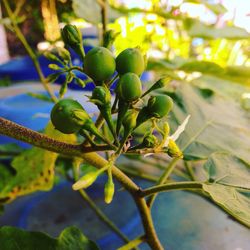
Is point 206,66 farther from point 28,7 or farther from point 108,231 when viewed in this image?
point 28,7

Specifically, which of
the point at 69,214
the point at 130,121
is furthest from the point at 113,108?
the point at 69,214

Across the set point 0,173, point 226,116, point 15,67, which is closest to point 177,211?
point 226,116

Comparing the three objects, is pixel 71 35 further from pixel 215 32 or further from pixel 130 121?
pixel 215 32

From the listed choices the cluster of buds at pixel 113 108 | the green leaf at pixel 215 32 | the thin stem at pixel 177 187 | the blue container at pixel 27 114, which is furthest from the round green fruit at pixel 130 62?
the green leaf at pixel 215 32

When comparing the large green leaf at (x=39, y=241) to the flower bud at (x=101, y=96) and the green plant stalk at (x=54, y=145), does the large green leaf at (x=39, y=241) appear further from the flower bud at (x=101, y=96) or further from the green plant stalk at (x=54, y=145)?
the flower bud at (x=101, y=96)

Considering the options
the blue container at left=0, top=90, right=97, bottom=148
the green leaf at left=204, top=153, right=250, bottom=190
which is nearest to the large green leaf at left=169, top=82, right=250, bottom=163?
the green leaf at left=204, top=153, right=250, bottom=190
